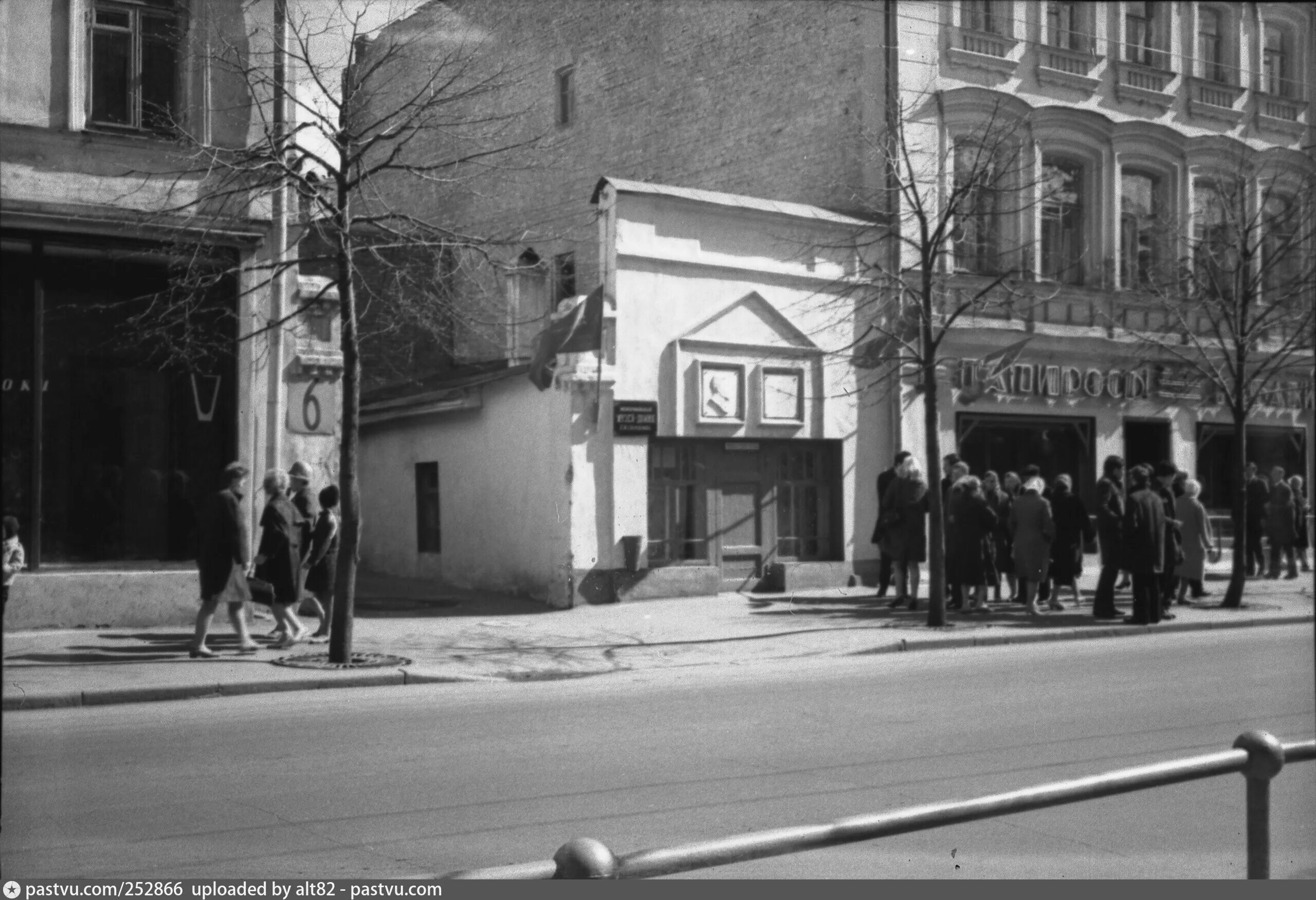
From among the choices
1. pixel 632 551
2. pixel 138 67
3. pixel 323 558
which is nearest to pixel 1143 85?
pixel 632 551

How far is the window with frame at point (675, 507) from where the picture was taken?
2031 cm

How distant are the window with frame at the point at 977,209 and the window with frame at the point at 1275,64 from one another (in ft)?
28.0

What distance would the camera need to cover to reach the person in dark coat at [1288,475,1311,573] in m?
24.3

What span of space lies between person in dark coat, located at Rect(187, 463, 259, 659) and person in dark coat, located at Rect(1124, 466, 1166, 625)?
10230mm

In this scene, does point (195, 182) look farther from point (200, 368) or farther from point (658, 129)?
point (658, 129)

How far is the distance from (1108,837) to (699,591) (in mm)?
14305

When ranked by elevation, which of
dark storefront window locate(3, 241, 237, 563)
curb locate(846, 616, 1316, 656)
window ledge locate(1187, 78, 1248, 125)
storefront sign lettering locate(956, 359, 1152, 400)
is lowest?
curb locate(846, 616, 1316, 656)

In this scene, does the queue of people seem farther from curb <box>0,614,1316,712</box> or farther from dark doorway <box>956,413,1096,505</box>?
dark doorway <box>956,413,1096,505</box>

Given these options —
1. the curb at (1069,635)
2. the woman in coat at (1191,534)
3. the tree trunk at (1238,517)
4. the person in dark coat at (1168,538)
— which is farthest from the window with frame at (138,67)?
the woman in coat at (1191,534)

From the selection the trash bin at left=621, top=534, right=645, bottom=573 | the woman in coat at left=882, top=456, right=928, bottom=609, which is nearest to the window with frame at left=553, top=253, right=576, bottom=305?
the trash bin at left=621, top=534, right=645, bottom=573

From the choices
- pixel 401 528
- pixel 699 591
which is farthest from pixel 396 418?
pixel 699 591

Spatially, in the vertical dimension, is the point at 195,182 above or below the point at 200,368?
above

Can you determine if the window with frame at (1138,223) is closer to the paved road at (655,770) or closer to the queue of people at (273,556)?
the paved road at (655,770)

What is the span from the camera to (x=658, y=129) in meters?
15.2
